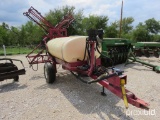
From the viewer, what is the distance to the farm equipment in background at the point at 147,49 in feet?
38.7

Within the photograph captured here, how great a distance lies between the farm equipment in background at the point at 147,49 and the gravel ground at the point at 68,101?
20.1ft

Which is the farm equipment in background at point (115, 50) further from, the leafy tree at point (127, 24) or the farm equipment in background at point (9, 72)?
the leafy tree at point (127, 24)

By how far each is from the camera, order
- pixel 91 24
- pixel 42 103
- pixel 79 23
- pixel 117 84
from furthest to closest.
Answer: pixel 91 24
pixel 79 23
pixel 42 103
pixel 117 84

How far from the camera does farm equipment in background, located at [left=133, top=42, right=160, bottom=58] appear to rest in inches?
465

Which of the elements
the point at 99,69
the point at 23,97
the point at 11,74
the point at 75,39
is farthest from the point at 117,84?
the point at 11,74

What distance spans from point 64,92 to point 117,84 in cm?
200

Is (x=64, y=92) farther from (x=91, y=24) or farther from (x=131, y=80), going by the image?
(x=91, y=24)

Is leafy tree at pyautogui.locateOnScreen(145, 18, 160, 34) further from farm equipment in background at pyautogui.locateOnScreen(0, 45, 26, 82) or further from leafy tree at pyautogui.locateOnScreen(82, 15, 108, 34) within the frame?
farm equipment in background at pyautogui.locateOnScreen(0, 45, 26, 82)

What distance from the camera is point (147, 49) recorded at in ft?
39.5

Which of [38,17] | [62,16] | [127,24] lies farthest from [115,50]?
[127,24]

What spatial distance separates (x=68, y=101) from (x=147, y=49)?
9390 mm

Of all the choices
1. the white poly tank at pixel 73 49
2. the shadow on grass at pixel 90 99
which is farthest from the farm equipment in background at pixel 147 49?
the white poly tank at pixel 73 49

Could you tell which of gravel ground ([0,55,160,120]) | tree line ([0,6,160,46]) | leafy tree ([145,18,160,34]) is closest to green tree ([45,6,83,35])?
tree line ([0,6,160,46])

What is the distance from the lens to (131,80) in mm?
6031
